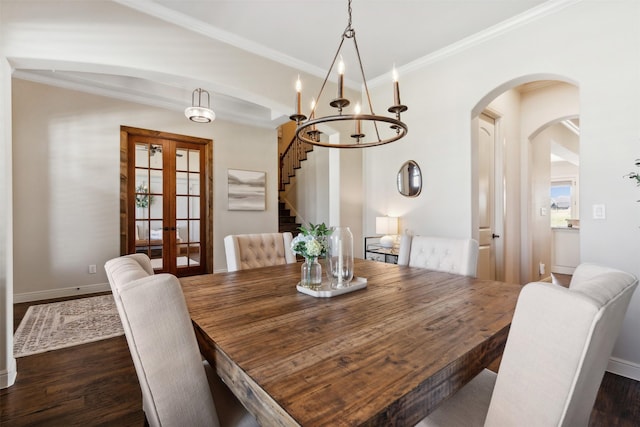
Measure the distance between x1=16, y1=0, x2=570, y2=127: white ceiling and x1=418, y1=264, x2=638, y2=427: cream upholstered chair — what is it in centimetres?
267

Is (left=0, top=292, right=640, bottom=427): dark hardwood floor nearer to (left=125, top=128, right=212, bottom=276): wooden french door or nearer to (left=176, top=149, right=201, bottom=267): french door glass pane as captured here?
(left=125, top=128, right=212, bottom=276): wooden french door

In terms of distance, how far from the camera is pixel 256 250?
239cm

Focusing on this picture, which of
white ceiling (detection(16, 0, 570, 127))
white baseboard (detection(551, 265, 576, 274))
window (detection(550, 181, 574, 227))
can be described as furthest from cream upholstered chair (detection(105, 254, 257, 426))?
window (detection(550, 181, 574, 227))

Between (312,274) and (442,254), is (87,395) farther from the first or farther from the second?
(442,254)

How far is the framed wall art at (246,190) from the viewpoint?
5.24m

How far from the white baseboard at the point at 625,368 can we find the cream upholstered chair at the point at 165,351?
2.84 metres

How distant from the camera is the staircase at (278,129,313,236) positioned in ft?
21.4

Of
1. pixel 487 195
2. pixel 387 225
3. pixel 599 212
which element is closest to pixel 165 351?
pixel 599 212

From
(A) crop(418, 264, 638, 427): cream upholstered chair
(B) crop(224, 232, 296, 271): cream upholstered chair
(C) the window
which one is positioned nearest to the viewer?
(A) crop(418, 264, 638, 427): cream upholstered chair

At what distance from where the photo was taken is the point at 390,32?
9.55 ft

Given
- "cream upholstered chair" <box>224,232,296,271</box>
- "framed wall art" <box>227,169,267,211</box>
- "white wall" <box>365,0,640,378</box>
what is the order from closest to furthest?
"white wall" <box>365,0,640,378</box>
"cream upholstered chair" <box>224,232,296,271</box>
"framed wall art" <box>227,169,267,211</box>

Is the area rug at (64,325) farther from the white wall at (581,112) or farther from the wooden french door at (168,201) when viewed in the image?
the white wall at (581,112)

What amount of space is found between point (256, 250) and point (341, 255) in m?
1.07

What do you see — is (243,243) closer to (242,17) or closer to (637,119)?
(242,17)
